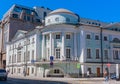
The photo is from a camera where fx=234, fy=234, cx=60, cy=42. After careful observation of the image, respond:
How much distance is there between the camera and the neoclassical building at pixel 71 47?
47.8 m

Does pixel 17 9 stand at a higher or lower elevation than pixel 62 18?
higher

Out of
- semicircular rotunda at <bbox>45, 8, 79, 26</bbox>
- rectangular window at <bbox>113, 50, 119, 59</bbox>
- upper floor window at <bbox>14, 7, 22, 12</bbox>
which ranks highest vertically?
upper floor window at <bbox>14, 7, 22, 12</bbox>

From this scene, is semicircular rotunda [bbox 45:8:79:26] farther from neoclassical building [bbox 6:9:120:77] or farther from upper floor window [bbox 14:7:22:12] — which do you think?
upper floor window [bbox 14:7:22:12]

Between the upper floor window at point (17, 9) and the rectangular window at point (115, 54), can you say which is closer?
the rectangular window at point (115, 54)

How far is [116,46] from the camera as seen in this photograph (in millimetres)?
53219

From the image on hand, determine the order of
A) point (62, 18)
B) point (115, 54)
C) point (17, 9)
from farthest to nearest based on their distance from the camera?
point (17, 9)
point (115, 54)
point (62, 18)

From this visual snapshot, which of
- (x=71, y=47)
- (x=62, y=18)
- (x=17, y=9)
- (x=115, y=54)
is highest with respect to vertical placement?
(x=17, y=9)

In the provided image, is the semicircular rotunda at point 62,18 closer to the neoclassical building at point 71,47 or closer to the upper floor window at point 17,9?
the neoclassical building at point 71,47

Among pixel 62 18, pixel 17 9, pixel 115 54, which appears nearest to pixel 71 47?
pixel 62 18

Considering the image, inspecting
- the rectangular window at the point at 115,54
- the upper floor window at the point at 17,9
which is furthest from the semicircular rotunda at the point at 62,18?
the upper floor window at the point at 17,9

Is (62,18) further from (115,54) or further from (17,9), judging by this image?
(17,9)

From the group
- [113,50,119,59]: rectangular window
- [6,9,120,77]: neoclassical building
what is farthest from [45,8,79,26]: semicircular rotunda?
[113,50,119,59]: rectangular window

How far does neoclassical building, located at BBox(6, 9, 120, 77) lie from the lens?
47781 mm

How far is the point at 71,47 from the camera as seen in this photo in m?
48.8
